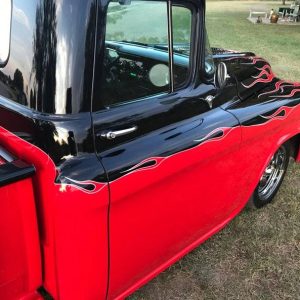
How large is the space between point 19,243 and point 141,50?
1.14 metres

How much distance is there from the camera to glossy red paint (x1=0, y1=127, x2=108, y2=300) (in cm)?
153

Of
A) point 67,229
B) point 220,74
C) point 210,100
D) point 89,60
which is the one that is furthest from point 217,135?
point 67,229

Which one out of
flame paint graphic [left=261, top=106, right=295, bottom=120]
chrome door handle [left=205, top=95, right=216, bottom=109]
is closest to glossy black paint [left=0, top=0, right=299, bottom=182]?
chrome door handle [left=205, top=95, right=216, bottom=109]

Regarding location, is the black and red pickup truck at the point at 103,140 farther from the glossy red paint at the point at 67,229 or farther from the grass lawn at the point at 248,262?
the grass lawn at the point at 248,262

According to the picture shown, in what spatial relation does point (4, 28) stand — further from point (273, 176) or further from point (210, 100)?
point (273, 176)

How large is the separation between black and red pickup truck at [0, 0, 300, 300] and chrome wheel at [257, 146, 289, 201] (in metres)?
1.11

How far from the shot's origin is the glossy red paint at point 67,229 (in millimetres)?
1534

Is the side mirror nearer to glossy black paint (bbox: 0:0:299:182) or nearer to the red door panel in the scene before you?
glossy black paint (bbox: 0:0:299:182)

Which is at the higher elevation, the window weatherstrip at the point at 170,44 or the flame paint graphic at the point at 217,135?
the window weatherstrip at the point at 170,44

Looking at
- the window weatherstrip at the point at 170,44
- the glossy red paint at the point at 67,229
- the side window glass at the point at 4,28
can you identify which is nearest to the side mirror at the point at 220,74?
the window weatherstrip at the point at 170,44

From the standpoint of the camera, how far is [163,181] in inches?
73.2

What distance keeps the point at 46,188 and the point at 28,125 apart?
0.88 ft

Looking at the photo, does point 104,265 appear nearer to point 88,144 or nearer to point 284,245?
point 88,144

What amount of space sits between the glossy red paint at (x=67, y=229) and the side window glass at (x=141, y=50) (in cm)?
40
